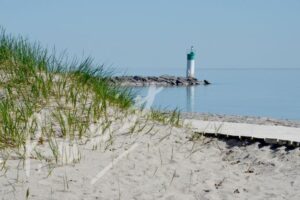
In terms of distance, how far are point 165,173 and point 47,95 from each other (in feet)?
9.39

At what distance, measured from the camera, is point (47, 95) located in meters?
8.35

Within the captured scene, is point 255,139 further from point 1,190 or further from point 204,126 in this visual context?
point 1,190

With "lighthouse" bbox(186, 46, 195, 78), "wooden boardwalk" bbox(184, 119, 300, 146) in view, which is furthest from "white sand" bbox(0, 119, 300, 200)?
"lighthouse" bbox(186, 46, 195, 78)

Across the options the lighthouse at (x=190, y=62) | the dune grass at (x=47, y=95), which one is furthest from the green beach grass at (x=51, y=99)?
the lighthouse at (x=190, y=62)

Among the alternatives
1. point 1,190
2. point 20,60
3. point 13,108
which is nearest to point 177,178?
point 1,190

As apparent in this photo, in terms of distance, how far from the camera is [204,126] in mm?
9328

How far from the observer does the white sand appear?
558cm

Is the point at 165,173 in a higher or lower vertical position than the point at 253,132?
lower

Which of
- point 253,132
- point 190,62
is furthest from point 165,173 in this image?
point 190,62

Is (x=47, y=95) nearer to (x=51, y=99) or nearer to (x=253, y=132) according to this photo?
(x=51, y=99)

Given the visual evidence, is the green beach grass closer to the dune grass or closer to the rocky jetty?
the dune grass

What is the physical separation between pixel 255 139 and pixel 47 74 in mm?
3675

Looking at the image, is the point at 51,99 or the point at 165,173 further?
the point at 51,99

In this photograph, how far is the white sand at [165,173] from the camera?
18.3 ft
